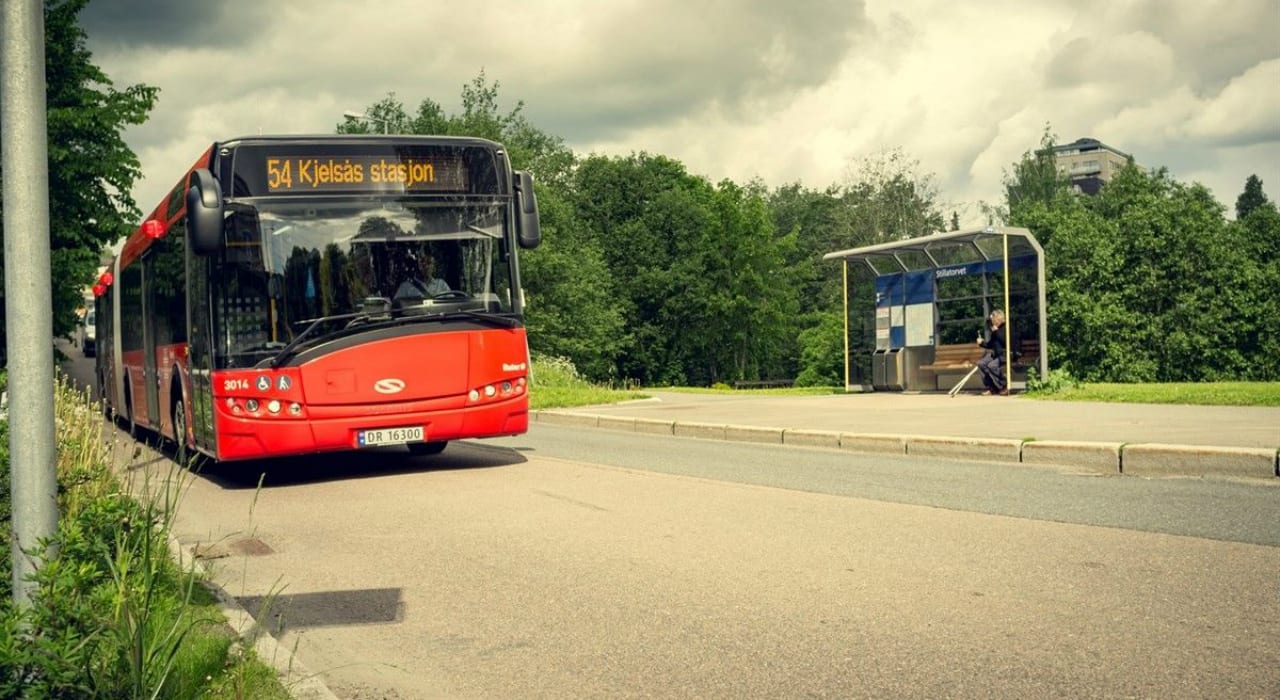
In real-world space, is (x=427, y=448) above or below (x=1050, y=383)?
below

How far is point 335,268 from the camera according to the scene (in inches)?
441

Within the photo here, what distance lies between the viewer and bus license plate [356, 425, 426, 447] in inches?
453

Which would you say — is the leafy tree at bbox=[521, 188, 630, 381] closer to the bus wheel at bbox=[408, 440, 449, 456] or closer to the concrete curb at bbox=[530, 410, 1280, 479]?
the concrete curb at bbox=[530, 410, 1280, 479]

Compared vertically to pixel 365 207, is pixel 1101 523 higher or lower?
lower

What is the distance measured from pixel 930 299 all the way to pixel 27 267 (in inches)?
908

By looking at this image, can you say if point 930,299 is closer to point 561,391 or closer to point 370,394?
point 561,391

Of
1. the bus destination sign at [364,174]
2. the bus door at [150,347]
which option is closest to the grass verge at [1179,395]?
the bus destination sign at [364,174]

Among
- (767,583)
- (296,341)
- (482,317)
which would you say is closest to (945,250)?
(482,317)

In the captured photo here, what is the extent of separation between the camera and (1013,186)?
254 feet

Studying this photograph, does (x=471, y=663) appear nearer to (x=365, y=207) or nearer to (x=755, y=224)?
(x=365, y=207)

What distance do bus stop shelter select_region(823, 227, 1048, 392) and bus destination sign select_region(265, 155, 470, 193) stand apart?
1367 cm

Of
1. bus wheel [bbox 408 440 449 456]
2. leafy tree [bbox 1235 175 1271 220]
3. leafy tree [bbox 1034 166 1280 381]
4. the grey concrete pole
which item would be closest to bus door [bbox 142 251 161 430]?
bus wheel [bbox 408 440 449 456]

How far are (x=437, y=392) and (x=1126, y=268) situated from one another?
35053mm

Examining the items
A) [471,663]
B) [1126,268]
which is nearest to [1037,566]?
[471,663]
